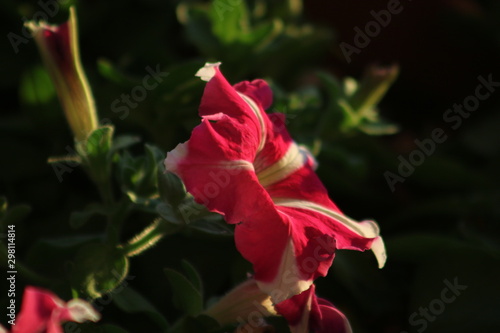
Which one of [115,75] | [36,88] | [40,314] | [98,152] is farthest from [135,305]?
[36,88]

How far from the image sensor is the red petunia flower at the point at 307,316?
0.65 metres

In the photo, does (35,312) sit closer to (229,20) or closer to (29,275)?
(29,275)

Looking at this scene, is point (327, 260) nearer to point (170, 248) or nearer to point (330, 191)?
point (170, 248)

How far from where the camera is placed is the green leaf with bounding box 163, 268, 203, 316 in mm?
726

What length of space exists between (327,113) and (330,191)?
204 mm

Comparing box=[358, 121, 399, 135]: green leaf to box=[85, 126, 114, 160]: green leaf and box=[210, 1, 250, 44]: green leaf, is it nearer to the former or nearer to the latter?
box=[210, 1, 250, 44]: green leaf

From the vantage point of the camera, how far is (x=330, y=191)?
1292mm

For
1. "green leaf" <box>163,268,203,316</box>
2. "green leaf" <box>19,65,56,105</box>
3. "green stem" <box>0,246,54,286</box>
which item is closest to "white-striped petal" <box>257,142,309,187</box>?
"green leaf" <box>163,268,203,316</box>

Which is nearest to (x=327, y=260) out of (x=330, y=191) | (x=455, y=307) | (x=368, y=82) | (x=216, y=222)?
(x=216, y=222)

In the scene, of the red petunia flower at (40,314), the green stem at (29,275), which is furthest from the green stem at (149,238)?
the red petunia flower at (40,314)

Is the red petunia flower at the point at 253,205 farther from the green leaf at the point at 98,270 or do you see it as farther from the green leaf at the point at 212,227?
the green leaf at the point at 98,270

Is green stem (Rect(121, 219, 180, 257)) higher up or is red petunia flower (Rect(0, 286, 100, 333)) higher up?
red petunia flower (Rect(0, 286, 100, 333))

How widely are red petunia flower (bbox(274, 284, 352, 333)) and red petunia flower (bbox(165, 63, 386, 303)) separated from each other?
0.04 metres

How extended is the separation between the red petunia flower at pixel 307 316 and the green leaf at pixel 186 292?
116 mm
